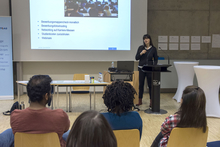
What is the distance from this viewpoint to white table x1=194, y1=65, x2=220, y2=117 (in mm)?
3488

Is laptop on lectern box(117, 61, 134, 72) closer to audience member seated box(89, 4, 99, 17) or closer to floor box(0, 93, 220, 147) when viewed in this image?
floor box(0, 93, 220, 147)

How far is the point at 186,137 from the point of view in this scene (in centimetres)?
142

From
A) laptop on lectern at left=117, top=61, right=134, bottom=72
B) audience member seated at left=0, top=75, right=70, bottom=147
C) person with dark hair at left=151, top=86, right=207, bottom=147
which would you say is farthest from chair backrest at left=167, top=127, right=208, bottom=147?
laptop on lectern at left=117, top=61, right=134, bottom=72

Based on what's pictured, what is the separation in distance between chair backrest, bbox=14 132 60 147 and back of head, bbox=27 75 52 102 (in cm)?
39

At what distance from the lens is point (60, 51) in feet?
18.1

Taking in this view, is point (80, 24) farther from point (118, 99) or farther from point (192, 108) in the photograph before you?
point (192, 108)

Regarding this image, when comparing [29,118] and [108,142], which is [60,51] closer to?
[29,118]

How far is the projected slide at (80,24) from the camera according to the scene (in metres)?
5.34

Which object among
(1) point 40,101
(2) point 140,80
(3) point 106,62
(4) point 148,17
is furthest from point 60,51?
(1) point 40,101

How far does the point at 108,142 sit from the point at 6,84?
515cm

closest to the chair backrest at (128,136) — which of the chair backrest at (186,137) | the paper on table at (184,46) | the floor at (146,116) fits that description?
the chair backrest at (186,137)

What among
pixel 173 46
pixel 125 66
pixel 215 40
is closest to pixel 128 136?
pixel 125 66

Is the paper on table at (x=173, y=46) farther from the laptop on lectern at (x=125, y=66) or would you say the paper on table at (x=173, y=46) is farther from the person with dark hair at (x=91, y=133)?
the person with dark hair at (x=91, y=133)

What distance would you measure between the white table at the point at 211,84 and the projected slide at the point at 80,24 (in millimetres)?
2424
